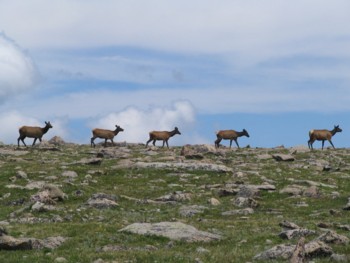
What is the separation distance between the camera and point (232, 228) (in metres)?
21.0

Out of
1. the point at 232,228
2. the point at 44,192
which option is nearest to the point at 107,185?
the point at 44,192

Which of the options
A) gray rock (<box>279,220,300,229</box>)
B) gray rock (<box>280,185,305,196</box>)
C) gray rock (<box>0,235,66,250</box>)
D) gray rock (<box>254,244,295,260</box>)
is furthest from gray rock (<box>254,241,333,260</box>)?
gray rock (<box>280,185,305,196</box>)

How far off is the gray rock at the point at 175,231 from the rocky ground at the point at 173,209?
0.11ft

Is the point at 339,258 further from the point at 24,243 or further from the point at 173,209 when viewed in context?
the point at 173,209

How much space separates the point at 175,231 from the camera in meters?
19.0

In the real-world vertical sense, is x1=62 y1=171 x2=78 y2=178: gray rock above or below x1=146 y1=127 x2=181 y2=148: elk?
below

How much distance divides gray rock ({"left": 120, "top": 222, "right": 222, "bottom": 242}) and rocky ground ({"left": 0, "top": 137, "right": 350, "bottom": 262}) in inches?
1.3

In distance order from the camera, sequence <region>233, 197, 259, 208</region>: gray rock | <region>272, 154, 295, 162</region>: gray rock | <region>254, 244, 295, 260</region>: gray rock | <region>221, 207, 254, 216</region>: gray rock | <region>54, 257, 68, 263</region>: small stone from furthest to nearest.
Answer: <region>272, 154, 295, 162</region>: gray rock < <region>233, 197, 259, 208</region>: gray rock < <region>221, 207, 254, 216</region>: gray rock < <region>254, 244, 295, 260</region>: gray rock < <region>54, 257, 68, 263</region>: small stone

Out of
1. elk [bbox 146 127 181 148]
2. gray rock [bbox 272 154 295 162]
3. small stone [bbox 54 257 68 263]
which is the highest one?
elk [bbox 146 127 181 148]

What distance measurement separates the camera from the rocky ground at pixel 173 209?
642 inches

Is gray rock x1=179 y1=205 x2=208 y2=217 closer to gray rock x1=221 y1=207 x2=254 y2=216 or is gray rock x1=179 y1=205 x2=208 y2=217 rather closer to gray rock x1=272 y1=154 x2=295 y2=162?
gray rock x1=221 y1=207 x2=254 y2=216

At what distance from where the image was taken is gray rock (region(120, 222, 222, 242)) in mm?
18453

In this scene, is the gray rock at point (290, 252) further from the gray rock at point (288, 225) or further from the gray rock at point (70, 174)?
the gray rock at point (70, 174)

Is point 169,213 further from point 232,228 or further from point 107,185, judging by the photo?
point 107,185
